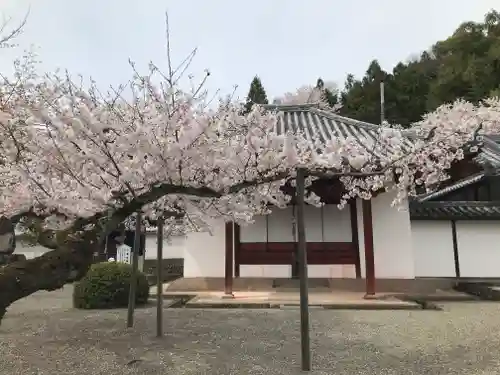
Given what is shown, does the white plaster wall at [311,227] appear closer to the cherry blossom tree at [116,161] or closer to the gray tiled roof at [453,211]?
the gray tiled roof at [453,211]

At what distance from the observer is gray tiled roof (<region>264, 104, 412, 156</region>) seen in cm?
1108

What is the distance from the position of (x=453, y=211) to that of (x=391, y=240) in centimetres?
296

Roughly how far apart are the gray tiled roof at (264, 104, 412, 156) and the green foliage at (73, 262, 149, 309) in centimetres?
513

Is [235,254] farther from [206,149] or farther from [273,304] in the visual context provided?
[206,149]

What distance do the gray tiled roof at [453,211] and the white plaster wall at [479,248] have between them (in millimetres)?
270

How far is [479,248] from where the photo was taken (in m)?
12.5

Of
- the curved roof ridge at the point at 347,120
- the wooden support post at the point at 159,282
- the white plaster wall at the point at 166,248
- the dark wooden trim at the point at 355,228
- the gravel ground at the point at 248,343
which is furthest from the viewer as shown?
the white plaster wall at the point at 166,248

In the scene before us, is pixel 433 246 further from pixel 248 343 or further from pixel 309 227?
pixel 248 343

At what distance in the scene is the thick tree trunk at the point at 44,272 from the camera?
→ 11.6ft

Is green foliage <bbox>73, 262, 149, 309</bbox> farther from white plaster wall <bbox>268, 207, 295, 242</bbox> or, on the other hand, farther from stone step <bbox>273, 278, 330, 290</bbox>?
stone step <bbox>273, 278, 330, 290</bbox>

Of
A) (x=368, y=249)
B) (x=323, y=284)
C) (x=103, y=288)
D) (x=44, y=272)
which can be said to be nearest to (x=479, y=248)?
(x=368, y=249)

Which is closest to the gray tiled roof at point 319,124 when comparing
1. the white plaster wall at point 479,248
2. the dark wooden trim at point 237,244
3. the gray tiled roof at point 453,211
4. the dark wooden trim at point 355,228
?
the dark wooden trim at point 355,228

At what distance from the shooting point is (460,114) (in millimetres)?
7172

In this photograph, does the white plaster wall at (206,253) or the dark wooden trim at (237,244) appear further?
the white plaster wall at (206,253)
